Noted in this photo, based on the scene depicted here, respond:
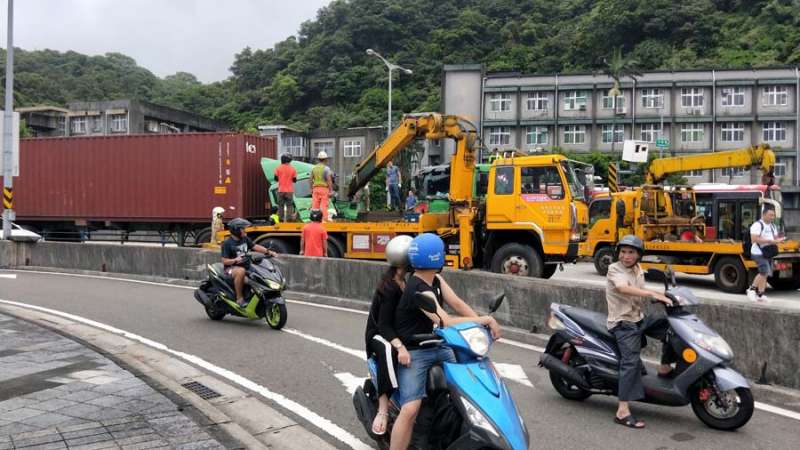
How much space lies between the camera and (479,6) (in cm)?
9669

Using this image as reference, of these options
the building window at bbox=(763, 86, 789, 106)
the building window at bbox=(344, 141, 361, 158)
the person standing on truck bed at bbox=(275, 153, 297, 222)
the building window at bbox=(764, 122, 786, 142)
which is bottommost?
the person standing on truck bed at bbox=(275, 153, 297, 222)

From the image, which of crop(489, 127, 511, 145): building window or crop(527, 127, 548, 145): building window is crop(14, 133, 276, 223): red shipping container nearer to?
crop(489, 127, 511, 145): building window

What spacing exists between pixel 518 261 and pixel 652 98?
5229 centimetres

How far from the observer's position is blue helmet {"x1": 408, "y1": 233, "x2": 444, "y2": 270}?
4402mm

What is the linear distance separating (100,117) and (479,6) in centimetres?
5342

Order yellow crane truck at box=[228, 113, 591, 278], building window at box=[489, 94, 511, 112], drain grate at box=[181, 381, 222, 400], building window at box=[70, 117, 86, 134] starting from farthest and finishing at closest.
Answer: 1. building window at box=[70, 117, 86, 134]
2. building window at box=[489, 94, 511, 112]
3. yellow crane truck at box=[228, 113, 591, 278]
4. drain grate at box=[181, 381, 222, 400]

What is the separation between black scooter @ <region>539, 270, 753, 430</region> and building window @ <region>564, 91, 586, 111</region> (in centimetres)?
5925

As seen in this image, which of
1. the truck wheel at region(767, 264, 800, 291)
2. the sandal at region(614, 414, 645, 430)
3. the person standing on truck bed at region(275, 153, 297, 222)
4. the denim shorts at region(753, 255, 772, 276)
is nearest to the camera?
the sandal at region(614, 414, 645, 430)

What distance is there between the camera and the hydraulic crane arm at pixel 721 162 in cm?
1688

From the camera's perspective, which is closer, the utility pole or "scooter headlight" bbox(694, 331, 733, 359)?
"scooter headlight" bbox(694, 331, 733, 359)

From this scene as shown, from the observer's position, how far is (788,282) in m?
16.2

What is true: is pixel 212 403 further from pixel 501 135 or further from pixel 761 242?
pixel 501 135

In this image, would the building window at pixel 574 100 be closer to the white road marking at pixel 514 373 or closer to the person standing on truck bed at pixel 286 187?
the person standing on truck bed at pixel 286 187

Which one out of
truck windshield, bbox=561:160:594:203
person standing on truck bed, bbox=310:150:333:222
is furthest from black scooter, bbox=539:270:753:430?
person standing on truck bed, bbox=310:150:333:222
